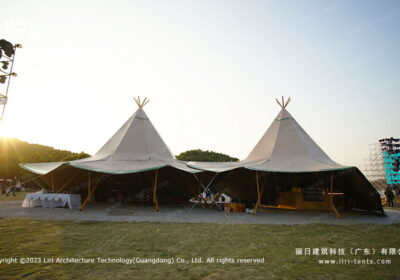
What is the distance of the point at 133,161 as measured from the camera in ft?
38.9

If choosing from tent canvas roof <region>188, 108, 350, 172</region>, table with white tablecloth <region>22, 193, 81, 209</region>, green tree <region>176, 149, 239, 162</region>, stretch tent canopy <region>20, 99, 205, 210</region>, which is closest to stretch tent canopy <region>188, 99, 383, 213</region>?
tent canvas roof <region>188, 108, 350, 172</region>

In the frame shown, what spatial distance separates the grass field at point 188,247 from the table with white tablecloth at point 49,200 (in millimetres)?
3953

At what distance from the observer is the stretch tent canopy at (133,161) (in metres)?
Result: 11.0

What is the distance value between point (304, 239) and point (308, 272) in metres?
2.17

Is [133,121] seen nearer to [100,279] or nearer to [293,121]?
[293,121]

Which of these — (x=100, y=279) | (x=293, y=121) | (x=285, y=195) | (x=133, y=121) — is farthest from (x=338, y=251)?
(x=133, y=121)

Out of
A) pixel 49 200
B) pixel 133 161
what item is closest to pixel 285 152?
pixel 133 161

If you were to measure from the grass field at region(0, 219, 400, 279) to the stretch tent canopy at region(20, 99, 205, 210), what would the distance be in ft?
15.2

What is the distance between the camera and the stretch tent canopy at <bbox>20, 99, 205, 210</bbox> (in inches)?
432

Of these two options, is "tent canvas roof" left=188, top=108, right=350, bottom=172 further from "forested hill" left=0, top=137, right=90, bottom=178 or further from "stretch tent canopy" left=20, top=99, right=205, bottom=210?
"forested hill" left=0, top=137, right=90, bottom=178

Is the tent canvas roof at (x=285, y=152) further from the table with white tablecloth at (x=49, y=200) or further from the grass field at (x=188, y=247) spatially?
the table with white tablecloth at (x=49, y=200)

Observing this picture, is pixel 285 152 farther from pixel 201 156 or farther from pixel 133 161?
pixel 201 156

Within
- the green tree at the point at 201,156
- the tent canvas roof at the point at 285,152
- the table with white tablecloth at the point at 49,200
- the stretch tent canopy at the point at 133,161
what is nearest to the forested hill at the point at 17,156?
the stretch tent canopy at the point at 133,161

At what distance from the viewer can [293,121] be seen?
12797 millimetres
